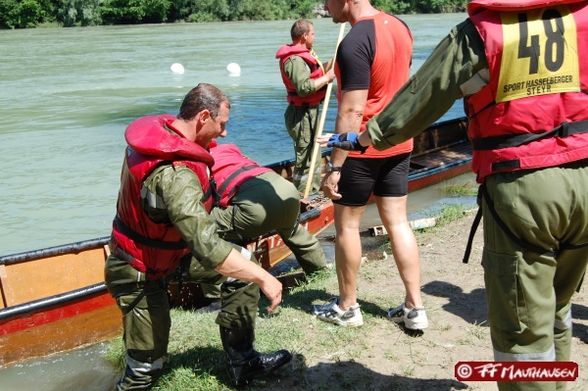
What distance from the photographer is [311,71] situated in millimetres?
7992

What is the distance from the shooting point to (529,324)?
2.49 metres

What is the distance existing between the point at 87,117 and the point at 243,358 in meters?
15.2

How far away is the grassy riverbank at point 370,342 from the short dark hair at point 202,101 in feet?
5.22

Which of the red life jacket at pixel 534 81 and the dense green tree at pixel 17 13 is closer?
the red life jacket at pixel 534 81

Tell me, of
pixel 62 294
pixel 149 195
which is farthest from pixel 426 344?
pixel 62 294

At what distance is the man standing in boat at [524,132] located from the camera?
235 cm

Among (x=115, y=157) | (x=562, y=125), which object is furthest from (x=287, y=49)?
(x=115, y=157)

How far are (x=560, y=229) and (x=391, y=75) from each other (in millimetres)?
1734

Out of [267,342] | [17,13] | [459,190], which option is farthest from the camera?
[17,13]

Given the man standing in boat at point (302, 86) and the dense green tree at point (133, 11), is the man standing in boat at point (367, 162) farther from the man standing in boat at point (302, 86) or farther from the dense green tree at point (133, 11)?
the dense green tree at point (133, 11)

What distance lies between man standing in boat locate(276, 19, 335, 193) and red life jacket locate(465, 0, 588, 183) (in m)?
5.34

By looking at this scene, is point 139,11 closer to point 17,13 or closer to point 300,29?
point 17,13

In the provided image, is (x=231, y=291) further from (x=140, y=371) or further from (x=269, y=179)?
(x=269, y=179)

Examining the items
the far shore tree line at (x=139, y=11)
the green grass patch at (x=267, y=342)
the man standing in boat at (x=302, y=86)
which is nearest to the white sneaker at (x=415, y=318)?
the green grass patch at (x=267, y=342)
